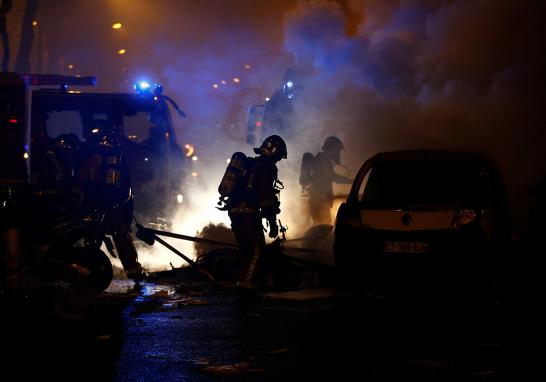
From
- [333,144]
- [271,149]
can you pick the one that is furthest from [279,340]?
[333,144]

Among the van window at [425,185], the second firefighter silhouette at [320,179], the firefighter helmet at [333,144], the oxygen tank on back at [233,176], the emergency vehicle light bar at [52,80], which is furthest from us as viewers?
the firefighter helmet at [333,144]

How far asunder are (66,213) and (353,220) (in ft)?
11.3

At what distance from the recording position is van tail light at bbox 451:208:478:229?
25.7 feet

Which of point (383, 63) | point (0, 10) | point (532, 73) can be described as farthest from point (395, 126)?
point (0, 10)

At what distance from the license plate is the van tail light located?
0.37 metres

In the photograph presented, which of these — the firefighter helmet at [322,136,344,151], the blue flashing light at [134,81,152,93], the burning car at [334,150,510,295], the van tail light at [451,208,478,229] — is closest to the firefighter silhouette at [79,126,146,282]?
the burning car at [334,150,510,295]

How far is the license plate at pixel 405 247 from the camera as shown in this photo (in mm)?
7855

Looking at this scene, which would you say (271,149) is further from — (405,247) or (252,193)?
(405,247)

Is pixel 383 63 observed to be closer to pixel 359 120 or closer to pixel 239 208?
pixel 359 120

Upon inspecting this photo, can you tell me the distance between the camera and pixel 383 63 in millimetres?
18219

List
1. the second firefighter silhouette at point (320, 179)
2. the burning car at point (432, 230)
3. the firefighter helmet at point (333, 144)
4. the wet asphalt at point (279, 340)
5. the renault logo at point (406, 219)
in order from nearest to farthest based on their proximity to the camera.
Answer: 1. the wet asphalt at point (279, 340)
2. the burning car at point (432, 230)
3. the renault logo at point (406, 219)
4. the second firefighter silhouette at point (320, 179)
5. the firefighter helmet at point (333, 144)

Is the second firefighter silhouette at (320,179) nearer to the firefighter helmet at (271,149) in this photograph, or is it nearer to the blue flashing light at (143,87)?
the blue flashing light at (143,87)

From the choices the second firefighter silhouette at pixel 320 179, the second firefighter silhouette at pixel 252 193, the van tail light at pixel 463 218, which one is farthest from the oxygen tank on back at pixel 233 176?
the second firefighter silhouette at pixel 320 179

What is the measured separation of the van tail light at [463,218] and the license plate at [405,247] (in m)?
0.37
